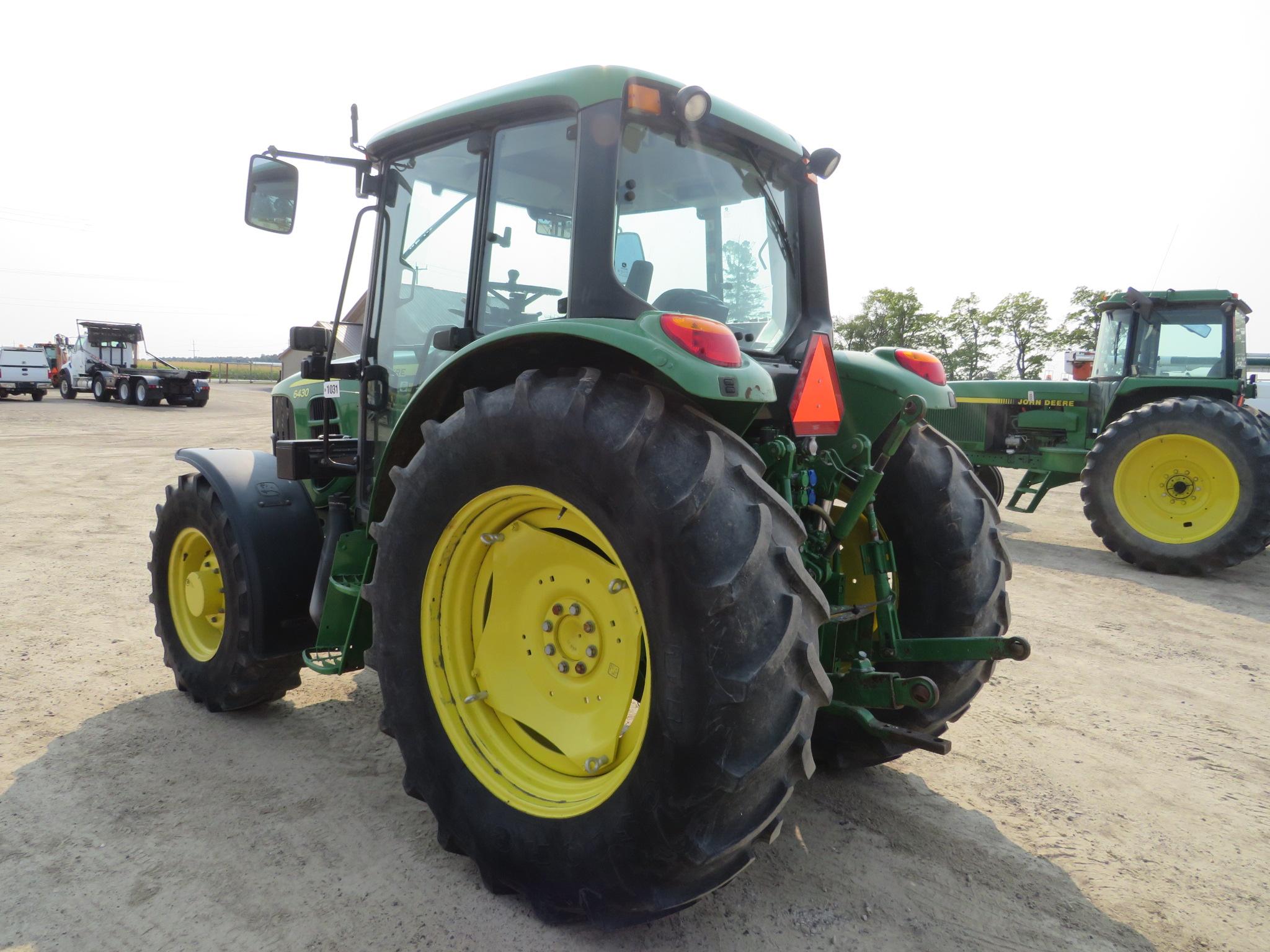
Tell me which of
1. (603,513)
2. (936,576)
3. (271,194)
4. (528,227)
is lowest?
(936,576)

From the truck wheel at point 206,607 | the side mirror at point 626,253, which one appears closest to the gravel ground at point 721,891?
the truck wheel at point 206,607

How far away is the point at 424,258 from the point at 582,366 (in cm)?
105

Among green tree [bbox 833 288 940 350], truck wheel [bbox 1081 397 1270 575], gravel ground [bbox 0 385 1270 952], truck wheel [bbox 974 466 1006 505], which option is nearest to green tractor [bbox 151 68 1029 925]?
gravel ground [bbox 0 385 1270 952]

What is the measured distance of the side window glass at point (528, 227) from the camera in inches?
102

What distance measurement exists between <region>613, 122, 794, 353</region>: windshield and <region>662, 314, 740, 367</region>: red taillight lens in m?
0.42

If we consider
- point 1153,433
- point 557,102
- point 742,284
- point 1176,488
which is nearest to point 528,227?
point 557,102

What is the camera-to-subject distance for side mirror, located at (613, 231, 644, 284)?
242 centimetres

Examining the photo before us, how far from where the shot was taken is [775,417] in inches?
106

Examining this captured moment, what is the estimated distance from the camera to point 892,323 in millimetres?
39656

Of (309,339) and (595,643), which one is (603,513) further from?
(309,339)

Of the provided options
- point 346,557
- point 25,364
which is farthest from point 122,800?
point 25,364

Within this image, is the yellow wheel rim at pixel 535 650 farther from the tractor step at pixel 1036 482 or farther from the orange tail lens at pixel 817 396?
the tractor step at pixel 1036 482

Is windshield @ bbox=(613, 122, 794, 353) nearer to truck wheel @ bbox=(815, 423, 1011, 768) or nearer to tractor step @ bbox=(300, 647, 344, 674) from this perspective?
truck wheel @ bbox=(815, 423, 1011, 768)

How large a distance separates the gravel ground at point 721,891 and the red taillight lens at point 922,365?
4.89 feet
